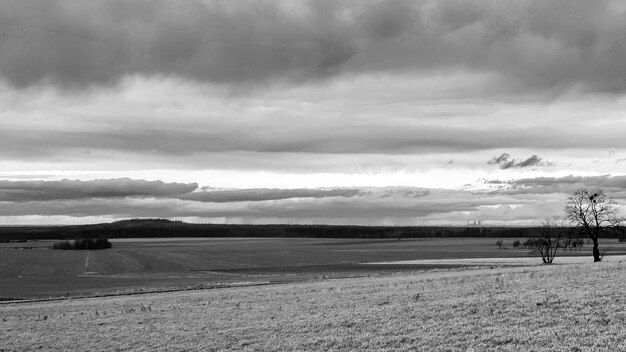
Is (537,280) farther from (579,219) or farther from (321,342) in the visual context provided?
(579,219)

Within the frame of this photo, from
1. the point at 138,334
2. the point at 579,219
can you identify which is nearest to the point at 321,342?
the point at 138,334

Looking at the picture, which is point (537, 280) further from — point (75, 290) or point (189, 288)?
point (75, 290)

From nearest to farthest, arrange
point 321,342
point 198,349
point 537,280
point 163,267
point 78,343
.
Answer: point 321,342 < point 198,349 < point 78,343 < point 537,280 < point 163,267

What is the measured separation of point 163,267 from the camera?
11625 cm

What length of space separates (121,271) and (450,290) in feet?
274

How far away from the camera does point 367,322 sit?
2628 centimetres

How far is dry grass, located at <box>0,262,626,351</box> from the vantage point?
19969 mm

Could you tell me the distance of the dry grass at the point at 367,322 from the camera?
20.0 meters

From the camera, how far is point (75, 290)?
6969 centimetres

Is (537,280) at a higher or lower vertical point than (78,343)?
higher

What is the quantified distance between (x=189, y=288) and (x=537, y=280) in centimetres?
3755

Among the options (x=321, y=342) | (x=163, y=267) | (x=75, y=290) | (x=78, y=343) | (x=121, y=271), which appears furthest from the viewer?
(x=163, y=267)

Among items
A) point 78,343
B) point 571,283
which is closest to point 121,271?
point 78,343

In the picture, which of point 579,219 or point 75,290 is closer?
point 75,290
